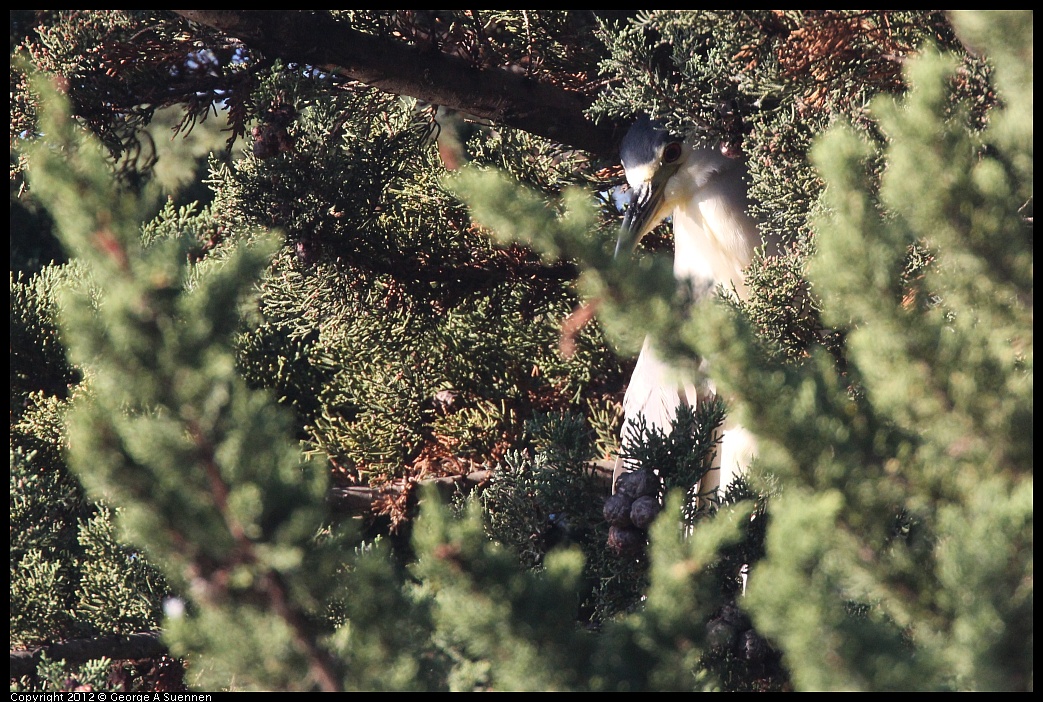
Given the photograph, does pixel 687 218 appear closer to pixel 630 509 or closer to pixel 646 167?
pixel 646 167

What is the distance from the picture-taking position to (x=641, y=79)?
810 mm

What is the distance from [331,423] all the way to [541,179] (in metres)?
0.42

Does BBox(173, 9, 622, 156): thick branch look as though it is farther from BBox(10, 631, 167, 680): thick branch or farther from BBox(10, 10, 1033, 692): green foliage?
BBox(10, 631, 167, 680): thick branch

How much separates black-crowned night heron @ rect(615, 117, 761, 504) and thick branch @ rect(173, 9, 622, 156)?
6.7 inches

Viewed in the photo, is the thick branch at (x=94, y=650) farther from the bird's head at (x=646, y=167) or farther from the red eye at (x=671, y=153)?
the red eye at (x=671, y=153)

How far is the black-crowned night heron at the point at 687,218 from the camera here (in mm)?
1228

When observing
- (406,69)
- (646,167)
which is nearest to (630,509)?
(406,69)

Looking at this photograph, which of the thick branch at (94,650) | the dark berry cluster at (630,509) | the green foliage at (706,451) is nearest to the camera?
the green foliage at (706,451)

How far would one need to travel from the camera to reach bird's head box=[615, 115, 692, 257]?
1219 millimetres

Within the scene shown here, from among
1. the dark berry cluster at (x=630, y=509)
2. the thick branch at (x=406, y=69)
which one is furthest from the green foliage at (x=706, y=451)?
the thick branch at (x=406, y=69)

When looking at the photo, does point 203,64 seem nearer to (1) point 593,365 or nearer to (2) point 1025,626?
(1) point 593,365

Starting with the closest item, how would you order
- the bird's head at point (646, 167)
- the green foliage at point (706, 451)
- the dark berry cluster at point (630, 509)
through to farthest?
the green foliage at point (706, 451) < the dark berry cluster at point (630, 509) < the bird's head at point (646, 167)

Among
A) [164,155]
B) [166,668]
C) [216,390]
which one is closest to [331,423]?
[166,668]

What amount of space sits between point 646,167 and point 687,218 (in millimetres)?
191
